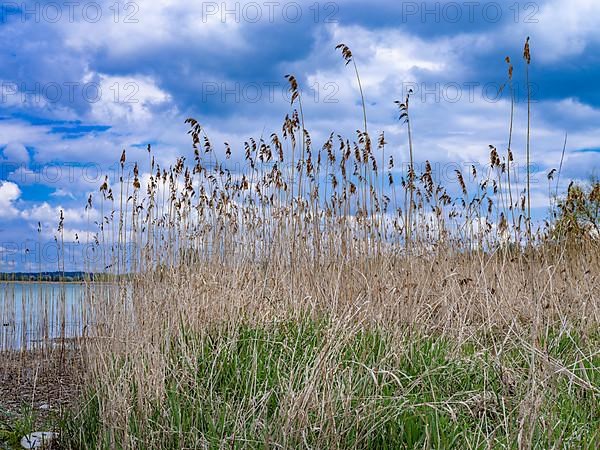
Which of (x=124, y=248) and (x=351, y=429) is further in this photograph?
(x=124, y=248)

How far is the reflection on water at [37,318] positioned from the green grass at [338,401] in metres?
3.60

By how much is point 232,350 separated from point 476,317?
8.50ft

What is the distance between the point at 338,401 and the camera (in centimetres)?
290

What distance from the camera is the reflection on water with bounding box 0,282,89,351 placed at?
7.38 m

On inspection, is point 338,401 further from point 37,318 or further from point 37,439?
point 37,318

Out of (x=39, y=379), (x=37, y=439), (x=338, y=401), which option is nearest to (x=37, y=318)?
(x=39, y=379)

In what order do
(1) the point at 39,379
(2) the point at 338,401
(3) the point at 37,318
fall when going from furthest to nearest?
(3) the point at 37,318
(1) the point at 39,379
(2) the point at 338,401

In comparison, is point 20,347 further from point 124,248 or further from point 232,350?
point 232,350

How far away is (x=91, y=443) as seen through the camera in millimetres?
3643

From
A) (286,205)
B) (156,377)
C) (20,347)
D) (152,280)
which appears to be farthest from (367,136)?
(20,347)

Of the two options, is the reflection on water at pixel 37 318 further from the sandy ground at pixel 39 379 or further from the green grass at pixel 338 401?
the green grass at pixel 338 401

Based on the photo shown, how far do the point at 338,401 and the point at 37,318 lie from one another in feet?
18.8

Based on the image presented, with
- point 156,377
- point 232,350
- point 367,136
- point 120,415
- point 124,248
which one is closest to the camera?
point 120,415

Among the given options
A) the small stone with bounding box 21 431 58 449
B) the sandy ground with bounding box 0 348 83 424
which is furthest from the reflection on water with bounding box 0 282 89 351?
the small stone with bounding box 21 431 58 449
